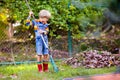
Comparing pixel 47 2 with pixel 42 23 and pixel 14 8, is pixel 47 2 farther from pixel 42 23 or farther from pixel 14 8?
pixel 42 23

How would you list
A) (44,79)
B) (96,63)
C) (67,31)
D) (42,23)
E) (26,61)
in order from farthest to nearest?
1. (67,31)
2. (26,61)
3. (96,63)
4. (42,23)
5. (44,79)

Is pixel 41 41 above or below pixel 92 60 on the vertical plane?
above

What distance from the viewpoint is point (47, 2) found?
23.1 feet

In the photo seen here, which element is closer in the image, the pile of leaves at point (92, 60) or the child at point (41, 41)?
the child at point (41, 41)

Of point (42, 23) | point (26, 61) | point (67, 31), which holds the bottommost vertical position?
point (26, 61)

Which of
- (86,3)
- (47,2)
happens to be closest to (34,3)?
(47,2)

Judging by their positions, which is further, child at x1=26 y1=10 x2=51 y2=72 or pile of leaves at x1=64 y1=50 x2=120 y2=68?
pile of leaves at x1=64 y1=50 x2=120 y2=68

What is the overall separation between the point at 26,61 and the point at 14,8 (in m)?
1.23

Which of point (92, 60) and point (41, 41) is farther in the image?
point (92, 60)

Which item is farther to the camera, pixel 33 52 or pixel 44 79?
pixel 33 52

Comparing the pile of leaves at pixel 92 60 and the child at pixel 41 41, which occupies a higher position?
the child at pixel 41 41

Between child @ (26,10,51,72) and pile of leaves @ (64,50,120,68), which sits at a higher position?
child @ (26,10,51,72)

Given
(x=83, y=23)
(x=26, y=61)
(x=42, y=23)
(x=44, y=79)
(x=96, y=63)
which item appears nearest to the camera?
(x=83, y=23)

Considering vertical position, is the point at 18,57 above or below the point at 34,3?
below
